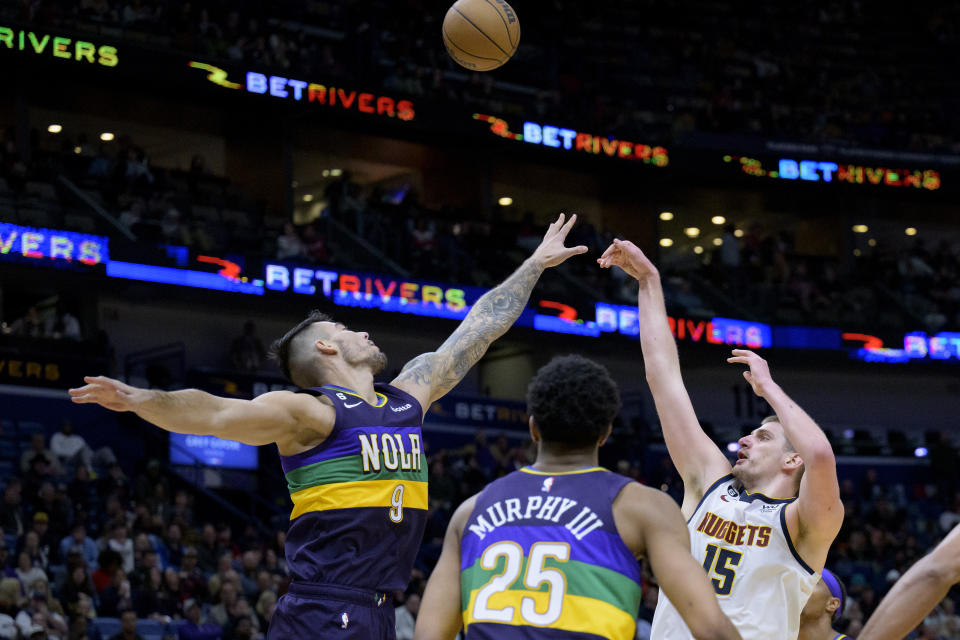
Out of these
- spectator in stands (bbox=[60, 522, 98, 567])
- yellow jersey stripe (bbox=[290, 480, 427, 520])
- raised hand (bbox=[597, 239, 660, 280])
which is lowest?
spectator in stands (bbox=[60, 522, 98, 567])

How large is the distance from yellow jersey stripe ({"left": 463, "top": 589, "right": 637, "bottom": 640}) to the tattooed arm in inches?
85.3

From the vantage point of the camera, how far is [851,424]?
31.1m

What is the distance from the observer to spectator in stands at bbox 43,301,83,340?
19891 millimetres

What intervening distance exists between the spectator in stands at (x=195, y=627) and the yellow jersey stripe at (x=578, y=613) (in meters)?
9.63

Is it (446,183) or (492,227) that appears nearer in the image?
(492,227)

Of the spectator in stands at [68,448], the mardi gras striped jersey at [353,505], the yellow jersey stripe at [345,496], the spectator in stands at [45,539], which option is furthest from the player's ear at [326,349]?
the spectator in stands at [68,448]

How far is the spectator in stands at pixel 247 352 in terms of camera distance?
22359mm

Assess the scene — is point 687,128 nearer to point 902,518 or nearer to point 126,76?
point 902,518

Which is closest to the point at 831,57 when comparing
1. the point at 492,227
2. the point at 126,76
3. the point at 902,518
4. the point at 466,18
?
the point at 492,227

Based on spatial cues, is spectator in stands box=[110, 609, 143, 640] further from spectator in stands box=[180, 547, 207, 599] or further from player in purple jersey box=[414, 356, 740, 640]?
player in purple jersey box=[414, 356, 740, 640]

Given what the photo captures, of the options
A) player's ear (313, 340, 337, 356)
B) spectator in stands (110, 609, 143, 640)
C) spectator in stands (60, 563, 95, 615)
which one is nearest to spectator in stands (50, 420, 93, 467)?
spectator in stands (60, 563, 95, 615)

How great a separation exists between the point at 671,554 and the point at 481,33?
7.25m

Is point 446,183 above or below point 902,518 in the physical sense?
above

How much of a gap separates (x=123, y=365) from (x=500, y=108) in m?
9.84
